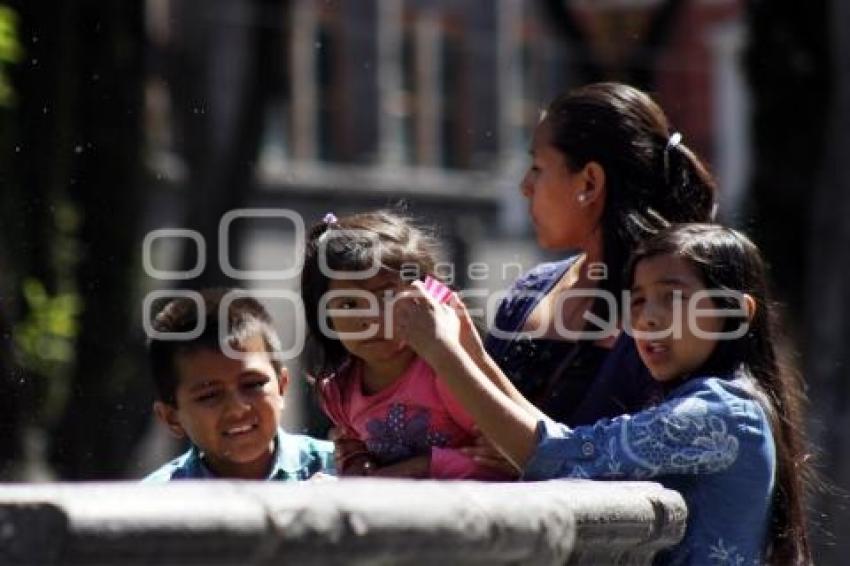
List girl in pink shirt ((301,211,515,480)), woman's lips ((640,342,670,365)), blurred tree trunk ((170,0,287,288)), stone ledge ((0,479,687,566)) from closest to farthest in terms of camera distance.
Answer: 1. stone ledge ((0,479,687,566))
2. woman's lips ((640,342,670,365))
3. girl in pink shirt ((301,211,515,480))
4. blurred tree trunk ((170,0,287,288))

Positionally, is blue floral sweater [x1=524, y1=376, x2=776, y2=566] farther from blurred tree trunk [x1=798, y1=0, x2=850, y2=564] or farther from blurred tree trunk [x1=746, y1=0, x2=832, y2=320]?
blurred tree trunk [x1=746, y1=0, x2=832, y2=320]

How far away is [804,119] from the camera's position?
42.9 feet

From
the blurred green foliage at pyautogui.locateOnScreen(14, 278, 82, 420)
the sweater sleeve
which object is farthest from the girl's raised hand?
the blurred green foliage at pyautogui.locateOnScreen(14, 278, 82, 420)

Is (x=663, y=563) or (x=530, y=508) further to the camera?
(x=663, y=563)

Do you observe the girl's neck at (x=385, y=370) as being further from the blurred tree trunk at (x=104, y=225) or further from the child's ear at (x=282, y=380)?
the blurred tree trunk at (x=104, y=225)

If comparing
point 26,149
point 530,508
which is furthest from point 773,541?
point 26,149

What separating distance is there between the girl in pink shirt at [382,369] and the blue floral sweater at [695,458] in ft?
0.74

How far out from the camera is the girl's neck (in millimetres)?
3668

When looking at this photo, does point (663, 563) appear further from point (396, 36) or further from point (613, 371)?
point (396, 36)

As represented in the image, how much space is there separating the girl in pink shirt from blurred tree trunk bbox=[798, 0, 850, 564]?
7967 millimetres

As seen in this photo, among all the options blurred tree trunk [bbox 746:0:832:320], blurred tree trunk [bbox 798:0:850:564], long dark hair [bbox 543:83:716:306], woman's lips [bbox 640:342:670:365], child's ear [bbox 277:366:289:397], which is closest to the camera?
woman's lips [bbox 640:342:670:365]

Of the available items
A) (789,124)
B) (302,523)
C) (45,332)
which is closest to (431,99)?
(789,124)

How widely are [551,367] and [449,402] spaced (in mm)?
291

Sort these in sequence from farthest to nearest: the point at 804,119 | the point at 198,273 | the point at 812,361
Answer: the point at 804,119
the point at 812,361
the point at 198,273
